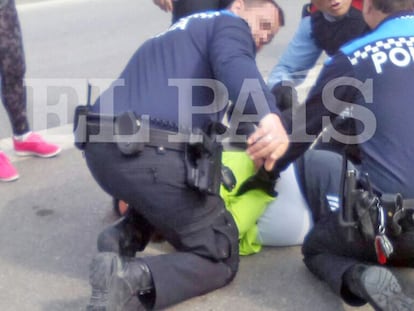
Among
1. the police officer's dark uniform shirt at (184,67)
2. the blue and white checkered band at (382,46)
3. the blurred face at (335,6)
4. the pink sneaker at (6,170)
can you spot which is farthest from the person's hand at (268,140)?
the pink sneaker at (6,170)

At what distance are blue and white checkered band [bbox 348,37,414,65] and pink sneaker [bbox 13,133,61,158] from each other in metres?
2.31

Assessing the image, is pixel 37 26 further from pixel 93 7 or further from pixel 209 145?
pixel 209 145

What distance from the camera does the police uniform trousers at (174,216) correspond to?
9.66 feet

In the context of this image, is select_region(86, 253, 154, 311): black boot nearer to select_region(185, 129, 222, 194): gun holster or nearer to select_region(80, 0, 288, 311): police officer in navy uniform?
select_region(80, 0, 288, 311): police officer in navy uniform

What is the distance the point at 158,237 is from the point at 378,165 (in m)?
1.08

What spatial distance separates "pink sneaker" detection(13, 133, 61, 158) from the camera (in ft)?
15.3

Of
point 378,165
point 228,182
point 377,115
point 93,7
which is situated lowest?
point 93,7

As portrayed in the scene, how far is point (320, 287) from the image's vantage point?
326cm

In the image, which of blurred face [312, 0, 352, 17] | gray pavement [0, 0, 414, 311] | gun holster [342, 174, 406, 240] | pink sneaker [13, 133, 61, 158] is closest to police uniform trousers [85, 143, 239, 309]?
gray pavement [0, 0, 414, 311]

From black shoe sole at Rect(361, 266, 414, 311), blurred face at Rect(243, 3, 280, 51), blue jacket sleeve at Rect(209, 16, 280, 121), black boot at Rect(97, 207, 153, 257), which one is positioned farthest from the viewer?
blurred face at Rect(243, 3, 280, 51)

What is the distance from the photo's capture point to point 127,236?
10.6 feet

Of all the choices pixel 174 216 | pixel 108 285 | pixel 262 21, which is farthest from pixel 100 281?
pixel 262 21

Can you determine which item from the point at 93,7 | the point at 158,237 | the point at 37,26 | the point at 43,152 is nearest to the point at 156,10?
the point at 93,7

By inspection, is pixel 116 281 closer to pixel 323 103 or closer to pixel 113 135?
pixel 113 135
